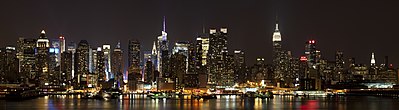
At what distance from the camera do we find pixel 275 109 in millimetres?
100938

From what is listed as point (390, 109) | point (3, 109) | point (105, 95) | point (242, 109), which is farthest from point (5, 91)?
point (390, 109)

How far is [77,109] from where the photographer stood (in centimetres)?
9750

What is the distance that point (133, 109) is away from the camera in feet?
325

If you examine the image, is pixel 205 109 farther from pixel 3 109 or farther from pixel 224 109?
pixel 3 109

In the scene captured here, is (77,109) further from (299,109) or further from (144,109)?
(299,109)

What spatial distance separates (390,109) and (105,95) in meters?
108

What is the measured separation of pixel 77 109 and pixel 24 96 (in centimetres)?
7624

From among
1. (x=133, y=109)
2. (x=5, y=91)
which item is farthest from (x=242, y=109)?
(x=5, y=91)

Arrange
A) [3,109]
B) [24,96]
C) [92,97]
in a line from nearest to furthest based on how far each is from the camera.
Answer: [3,109], [24,96], [92,97]

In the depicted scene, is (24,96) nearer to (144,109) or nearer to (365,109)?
(144,109)

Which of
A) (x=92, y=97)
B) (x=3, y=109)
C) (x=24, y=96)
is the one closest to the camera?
(x=3, y=109)

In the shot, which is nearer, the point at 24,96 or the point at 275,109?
the point at 275,109

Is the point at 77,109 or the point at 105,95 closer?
the point at 77,109

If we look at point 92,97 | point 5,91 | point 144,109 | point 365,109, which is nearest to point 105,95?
point 92,97
